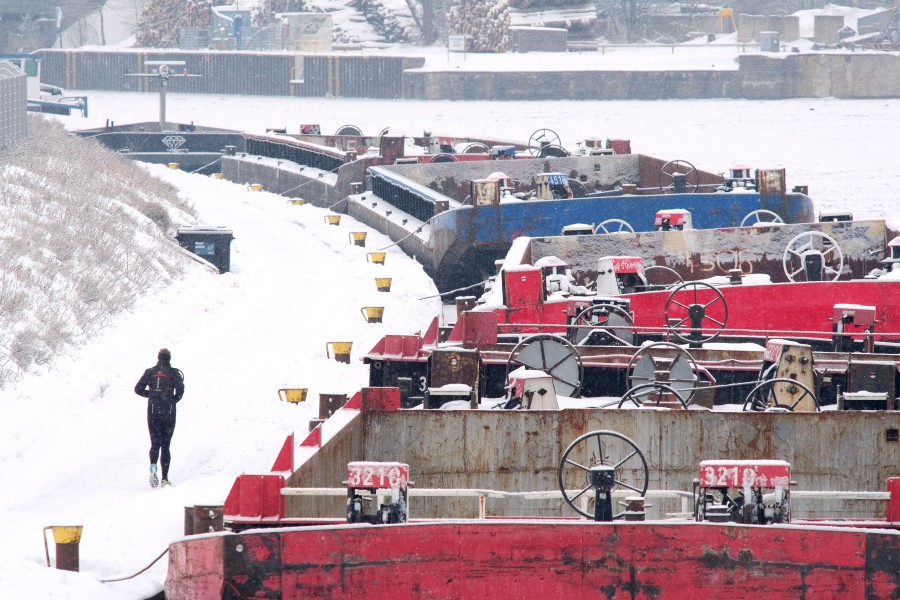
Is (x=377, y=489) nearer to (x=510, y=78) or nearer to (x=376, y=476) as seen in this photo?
(x=376, y=476)

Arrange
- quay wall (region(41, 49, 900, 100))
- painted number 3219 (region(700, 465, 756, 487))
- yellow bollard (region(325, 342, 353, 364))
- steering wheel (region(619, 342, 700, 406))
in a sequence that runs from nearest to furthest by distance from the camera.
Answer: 1. painted number 3219 (region(700, 465, 756, 487))
2. steering wheel (region(619, 342, 700, 406))
3. yellow bollard (region(325, 342, 353, 364))
4. quay wall (region(41, 49, 900, 100))

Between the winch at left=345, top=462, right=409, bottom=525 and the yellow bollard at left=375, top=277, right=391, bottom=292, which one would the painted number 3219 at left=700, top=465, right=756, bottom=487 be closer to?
the winch at left=345, top=462, right=409, bottom=525

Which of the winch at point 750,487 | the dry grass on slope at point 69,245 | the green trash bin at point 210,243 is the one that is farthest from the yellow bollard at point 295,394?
the green trash bin at point 210,243

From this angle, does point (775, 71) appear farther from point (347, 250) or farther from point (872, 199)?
point (347, 250)

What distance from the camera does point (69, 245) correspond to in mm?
21125

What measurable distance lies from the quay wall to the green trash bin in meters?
60.7

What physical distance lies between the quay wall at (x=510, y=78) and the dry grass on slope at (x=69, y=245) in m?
54.3

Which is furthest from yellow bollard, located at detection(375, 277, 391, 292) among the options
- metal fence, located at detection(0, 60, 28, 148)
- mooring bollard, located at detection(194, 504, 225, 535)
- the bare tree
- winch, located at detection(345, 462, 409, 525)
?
the bare tree

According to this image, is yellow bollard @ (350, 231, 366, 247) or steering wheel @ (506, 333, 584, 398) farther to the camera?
yellow bollard @ (350, 231, 366, 247)

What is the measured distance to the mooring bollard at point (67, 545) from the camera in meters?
9.30

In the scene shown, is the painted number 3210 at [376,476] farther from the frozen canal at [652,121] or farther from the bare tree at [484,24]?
the bare tree at [484,24]

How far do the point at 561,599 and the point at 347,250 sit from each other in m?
20.1

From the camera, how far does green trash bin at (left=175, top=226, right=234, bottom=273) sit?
2445 cm

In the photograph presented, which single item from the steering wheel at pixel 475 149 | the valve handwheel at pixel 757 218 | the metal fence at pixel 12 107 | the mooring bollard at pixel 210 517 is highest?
the metal fence at pixel 12 107
